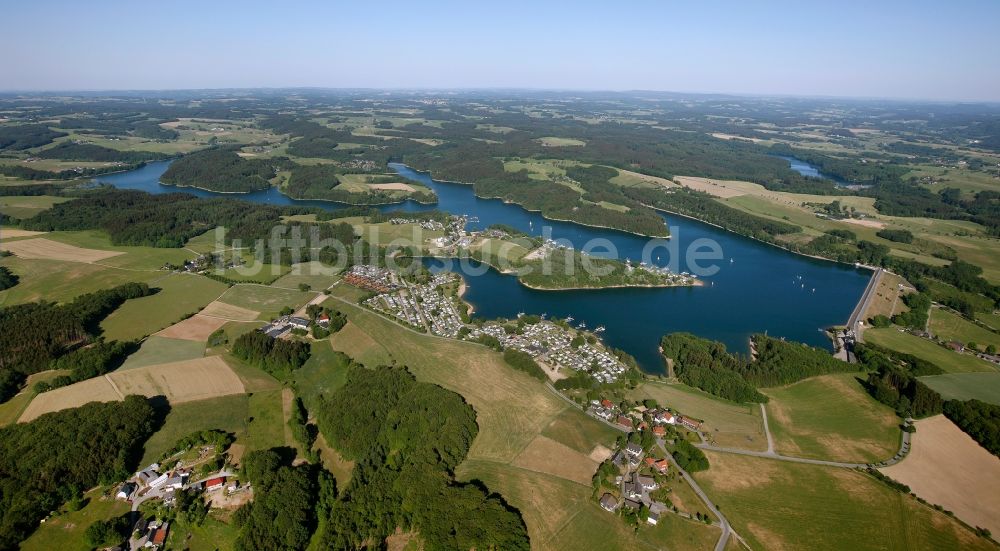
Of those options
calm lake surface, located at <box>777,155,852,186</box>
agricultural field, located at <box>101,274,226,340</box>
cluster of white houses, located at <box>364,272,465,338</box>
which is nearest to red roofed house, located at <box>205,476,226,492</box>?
cluster of white houses, located at <box>364,272,465,338</box>

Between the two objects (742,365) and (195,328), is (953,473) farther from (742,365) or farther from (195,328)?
(195,328)

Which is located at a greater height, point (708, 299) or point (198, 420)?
point (708, 299)

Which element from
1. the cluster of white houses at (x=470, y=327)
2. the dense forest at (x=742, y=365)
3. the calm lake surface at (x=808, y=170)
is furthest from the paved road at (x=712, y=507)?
the calm lake surface at (x=808, y=170)

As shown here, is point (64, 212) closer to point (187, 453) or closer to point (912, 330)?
point (187, 453)

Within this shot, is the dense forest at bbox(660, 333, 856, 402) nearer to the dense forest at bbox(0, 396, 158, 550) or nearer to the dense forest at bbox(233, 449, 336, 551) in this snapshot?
the dense forest at bbox(233, 449, 336, 551)

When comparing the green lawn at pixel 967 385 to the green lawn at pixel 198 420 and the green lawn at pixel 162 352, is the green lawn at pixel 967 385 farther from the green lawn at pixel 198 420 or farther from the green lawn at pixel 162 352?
the green lawn at pixel 162 352

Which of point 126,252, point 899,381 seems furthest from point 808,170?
point 126,252

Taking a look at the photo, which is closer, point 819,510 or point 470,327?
point 819,510

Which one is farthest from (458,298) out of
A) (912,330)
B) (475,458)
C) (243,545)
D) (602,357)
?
(912,330)
